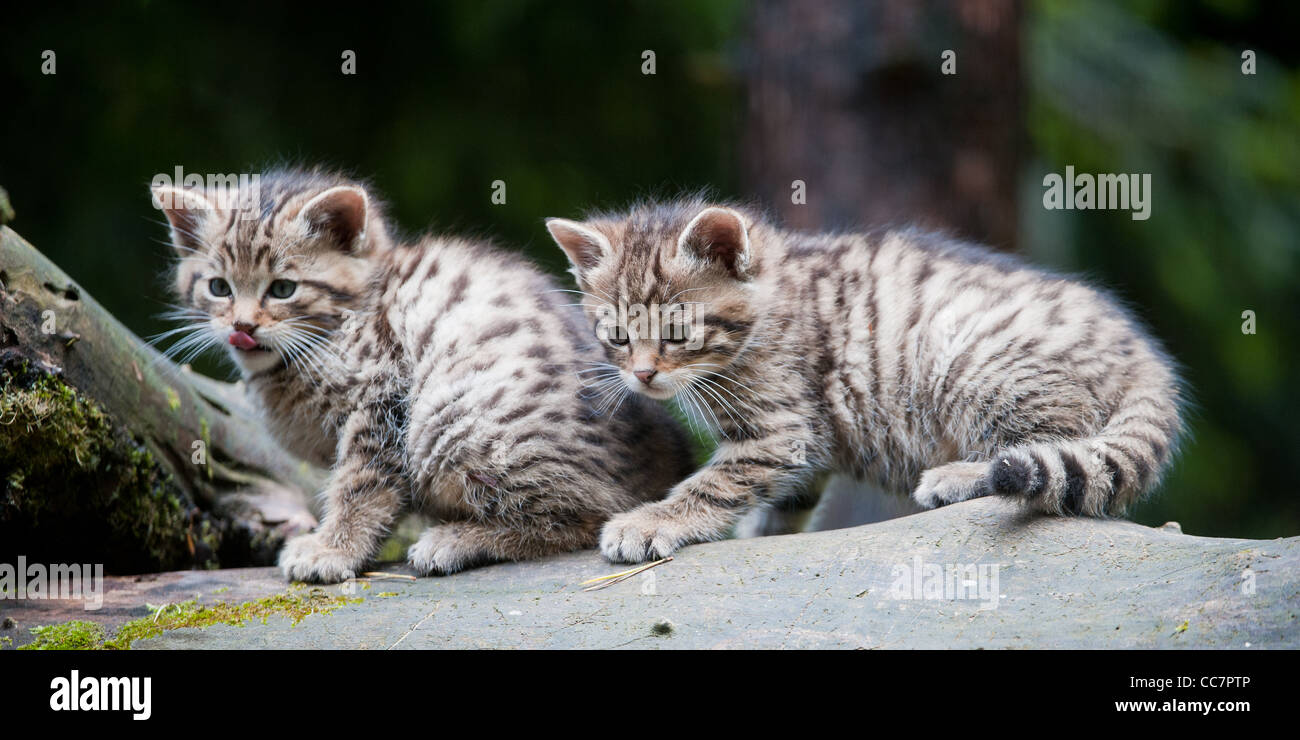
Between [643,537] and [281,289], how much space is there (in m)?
2.01

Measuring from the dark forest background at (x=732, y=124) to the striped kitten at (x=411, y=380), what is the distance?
1.51m

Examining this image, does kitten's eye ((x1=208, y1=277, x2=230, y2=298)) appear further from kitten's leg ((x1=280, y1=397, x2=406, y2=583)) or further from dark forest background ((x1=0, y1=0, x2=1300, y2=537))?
dark forest background ((x1=0, y1=0, x2=1300, y2=537))

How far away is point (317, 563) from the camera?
444 cm

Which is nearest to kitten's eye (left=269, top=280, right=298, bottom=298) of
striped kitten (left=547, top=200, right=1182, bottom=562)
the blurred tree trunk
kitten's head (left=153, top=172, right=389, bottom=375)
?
kitten's head (left=153, top=172, right=389, bottom=375)

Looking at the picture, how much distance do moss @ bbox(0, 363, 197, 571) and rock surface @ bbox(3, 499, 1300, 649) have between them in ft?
1.53

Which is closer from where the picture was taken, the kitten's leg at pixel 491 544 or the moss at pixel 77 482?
the moss at pixel 77 482

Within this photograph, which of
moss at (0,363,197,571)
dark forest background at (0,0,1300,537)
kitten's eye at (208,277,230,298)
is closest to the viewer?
moss at (0,363,197,571)

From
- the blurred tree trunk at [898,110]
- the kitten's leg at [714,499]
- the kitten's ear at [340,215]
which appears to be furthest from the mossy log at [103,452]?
the blurred tree trunk at [898,110]

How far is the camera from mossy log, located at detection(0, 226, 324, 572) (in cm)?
423

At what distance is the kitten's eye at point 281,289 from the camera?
4855mm

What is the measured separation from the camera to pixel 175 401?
5121 mm

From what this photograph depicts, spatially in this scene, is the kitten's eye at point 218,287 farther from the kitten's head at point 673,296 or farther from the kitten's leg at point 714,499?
the kitten's leg at point 714,499

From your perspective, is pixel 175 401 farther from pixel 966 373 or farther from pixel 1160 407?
pixel 1160 407

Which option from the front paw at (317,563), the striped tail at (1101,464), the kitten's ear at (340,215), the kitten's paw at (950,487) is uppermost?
the kitten's ear at (340,215)
